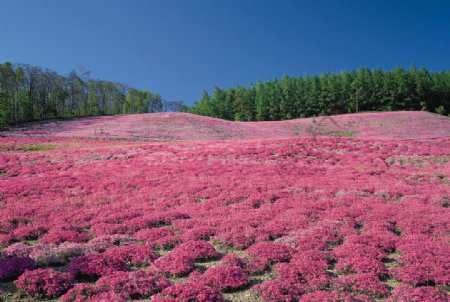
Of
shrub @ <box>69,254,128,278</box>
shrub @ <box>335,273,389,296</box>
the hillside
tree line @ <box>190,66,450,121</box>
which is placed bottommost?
shrub @ <box>335,273,389,296</box>

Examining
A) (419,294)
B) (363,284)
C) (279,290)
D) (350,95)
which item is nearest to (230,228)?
(279,290)

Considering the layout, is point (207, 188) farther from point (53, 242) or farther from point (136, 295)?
point (136, 295)

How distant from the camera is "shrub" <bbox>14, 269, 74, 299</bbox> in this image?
791 centimetres

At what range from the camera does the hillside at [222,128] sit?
182 ft

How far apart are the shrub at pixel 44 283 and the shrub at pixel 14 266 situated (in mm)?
637

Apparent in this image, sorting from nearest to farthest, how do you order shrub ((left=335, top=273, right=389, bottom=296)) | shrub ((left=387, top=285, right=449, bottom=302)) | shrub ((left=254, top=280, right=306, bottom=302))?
shrub ((left=387, top=285, right=449, bottom=302)) < shrub ((left=254, top=280, right=306, bottom=302)) < shrub ((left=335, top=273, right=389, bottom=296))

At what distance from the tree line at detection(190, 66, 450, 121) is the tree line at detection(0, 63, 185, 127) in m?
56.2

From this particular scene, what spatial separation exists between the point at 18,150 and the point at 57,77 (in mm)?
91829

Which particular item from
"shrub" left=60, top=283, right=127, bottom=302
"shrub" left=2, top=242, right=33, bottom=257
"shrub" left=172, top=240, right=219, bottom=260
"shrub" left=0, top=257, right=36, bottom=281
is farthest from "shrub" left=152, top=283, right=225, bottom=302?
"shrub" left=2, top=242, right=33, bottom=257

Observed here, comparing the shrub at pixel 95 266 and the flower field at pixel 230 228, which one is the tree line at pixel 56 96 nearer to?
the flower field at pixel 230 228

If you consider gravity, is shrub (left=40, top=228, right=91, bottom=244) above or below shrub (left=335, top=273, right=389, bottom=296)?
above

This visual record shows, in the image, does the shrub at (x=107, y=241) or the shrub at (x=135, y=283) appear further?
the shrub at (x=107, y=241)

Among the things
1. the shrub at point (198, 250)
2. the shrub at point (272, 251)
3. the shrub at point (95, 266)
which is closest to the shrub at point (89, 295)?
the shrub at point (95, 266)

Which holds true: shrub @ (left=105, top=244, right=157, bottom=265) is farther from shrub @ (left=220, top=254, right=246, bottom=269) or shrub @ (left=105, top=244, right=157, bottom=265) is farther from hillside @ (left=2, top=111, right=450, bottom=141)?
hillside @ (left=2, top=111, right=450, bottom=141)
